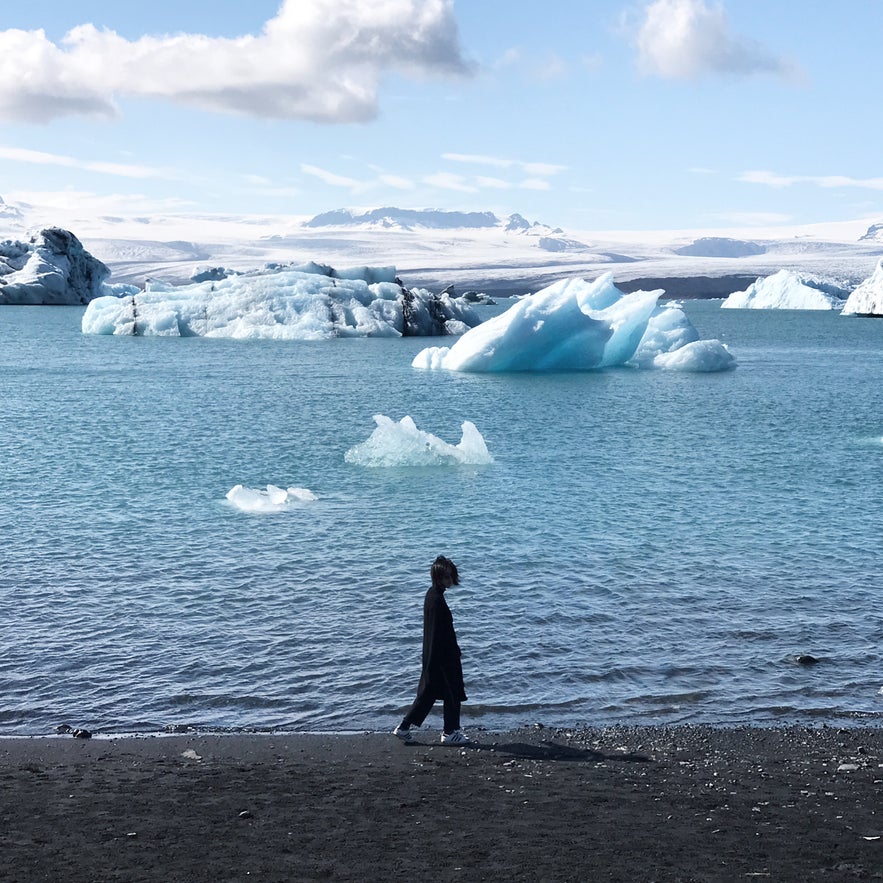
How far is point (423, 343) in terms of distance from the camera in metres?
68.1

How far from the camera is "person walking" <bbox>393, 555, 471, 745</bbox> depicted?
898 cm

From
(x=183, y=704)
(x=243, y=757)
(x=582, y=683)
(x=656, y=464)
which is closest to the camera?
(x=243, y=757)

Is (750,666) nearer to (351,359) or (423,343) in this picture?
(351,359)

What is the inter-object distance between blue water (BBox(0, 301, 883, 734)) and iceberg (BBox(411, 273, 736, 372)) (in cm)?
906

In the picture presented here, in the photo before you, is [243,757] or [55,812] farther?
[243,757]

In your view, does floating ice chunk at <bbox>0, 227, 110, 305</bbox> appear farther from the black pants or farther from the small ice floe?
the black pants

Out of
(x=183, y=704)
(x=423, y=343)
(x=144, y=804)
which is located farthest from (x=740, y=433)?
(x=423, y=343)

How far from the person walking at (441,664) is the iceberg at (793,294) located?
125 meters

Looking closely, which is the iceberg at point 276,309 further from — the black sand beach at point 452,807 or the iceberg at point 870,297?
the black sand beach at point 452,807

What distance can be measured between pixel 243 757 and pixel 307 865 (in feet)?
8.02

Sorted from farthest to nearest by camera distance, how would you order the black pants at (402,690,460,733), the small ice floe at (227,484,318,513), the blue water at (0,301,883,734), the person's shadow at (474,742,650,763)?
the small ice floe at (227,484,318,513) → the blue water at (0,301,883,734) → the black pants at (402,690,460,733) → the person's shadow at (474,742,650,763)

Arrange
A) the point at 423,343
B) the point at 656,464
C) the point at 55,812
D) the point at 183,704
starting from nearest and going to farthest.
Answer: the point at 55,812
the point at 183,704
the point at 656,464
the point at 423,343

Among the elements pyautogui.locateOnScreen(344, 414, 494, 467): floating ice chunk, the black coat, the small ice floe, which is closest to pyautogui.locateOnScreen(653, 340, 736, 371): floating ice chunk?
pyautogui.locateOnScreen(344, 414, 494, 467): floating ice chunk

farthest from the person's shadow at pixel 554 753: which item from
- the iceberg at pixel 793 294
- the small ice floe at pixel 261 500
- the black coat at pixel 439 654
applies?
the iceberg at pixel 793 294
